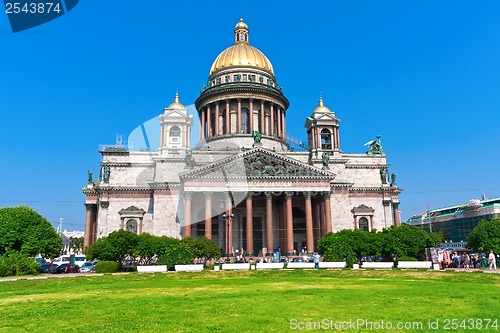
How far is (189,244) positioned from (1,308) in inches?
953

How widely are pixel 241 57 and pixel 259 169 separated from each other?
2907 cm

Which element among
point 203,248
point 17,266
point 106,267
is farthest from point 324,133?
point 17,266

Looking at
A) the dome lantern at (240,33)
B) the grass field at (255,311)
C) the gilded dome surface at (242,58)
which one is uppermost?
the dome lantern at (240,33)

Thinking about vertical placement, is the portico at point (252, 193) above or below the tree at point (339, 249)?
above

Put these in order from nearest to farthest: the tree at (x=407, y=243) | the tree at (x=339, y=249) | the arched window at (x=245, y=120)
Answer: the tree at (x=339, y=249) → the tree at (x=407, y=243) → the arched window at (x=245, y=120)

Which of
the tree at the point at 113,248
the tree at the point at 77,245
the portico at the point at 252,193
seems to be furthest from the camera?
the tree at the point at 77,245

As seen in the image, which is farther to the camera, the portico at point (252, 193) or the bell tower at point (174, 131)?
the bell tower at point (174, 131)

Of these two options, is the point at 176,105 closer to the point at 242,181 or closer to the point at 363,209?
→ the point at 242,181

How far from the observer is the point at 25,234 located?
44.8m

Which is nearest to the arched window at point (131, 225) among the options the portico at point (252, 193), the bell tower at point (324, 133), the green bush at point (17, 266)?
the portico at point (252, 193)

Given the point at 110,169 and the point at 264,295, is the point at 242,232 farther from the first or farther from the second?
the point at 264,295

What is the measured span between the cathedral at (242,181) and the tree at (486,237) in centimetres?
1490

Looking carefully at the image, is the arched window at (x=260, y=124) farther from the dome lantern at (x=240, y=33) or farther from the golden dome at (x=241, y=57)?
the dome lantern at (x=240, y=33)

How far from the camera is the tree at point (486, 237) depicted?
1699 inches
